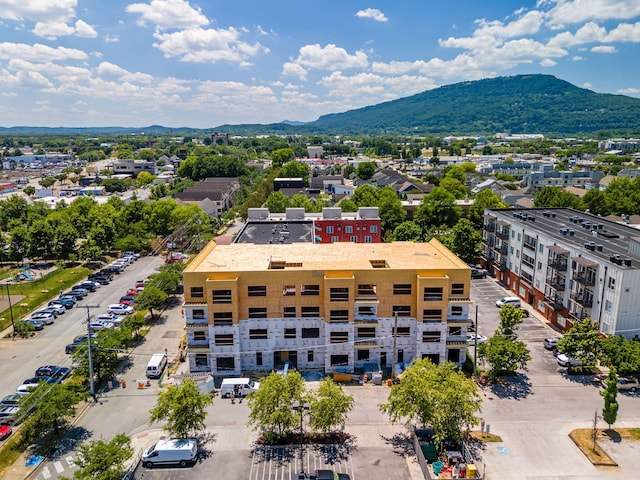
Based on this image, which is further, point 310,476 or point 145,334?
point 145,334

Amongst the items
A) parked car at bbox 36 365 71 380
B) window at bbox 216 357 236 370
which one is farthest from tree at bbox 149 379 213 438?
parked car at bbox 36 365 71 380

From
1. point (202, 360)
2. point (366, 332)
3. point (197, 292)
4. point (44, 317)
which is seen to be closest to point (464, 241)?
point (366, 332)

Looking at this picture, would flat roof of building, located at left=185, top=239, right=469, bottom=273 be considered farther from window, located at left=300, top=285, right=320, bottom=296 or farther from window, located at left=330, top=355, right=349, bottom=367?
window, located at left=330, top=355, right=349, bottom=367

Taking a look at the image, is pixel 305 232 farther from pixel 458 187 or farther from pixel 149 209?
pixel 458 187

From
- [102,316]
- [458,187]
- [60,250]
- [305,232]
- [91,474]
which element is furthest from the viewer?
[458,187]

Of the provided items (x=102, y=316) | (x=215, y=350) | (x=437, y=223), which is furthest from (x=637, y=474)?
(x=437, y=223)

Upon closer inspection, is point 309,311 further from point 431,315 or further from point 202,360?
point 431,315
